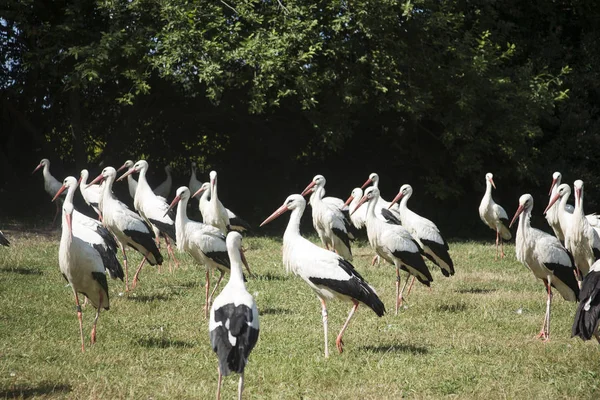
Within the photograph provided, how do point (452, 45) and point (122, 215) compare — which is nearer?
point (122, 215)

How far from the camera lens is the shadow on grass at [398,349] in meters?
6.32

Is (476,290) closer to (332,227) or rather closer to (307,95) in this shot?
(332,227)

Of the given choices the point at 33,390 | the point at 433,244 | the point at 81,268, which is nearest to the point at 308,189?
the point at 433,244

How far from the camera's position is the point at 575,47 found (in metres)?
18.1

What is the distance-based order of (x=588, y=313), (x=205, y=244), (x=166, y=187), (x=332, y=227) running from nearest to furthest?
(x=588, y=313)
(x=205, y=244)
(x=332, y=227)
(x=166, y=187)

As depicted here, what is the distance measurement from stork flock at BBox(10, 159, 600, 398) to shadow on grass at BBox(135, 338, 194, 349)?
0.42 meters

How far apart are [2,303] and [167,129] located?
1120 centimetres

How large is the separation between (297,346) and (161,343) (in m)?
1.17

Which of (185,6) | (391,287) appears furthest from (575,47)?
(391,287)

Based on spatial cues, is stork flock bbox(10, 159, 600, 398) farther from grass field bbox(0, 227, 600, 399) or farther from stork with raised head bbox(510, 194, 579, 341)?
grass field bbox(0, 227, 600, 399)

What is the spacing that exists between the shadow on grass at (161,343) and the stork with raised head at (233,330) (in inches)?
61.9

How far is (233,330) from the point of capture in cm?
465

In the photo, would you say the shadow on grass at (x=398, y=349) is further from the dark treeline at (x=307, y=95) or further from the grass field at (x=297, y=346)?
the dark treeline at (x=307, y=95)

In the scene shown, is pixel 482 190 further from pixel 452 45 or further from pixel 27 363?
pixel 27 363
